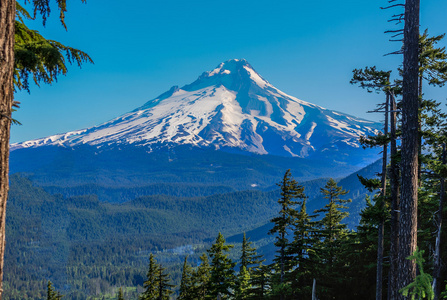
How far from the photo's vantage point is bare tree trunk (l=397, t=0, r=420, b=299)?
36.3ft

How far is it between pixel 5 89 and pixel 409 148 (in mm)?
10387

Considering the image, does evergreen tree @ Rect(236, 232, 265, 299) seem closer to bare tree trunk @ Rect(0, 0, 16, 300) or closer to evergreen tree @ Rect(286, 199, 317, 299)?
evergreen tree @ Rect(286, 199, 317, 299)

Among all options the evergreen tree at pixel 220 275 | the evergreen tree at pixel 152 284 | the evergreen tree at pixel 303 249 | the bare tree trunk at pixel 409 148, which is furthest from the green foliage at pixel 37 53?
the evergreen tree at pixel 152 284

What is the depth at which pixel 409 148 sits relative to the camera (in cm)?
1125

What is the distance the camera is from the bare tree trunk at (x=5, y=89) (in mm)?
5867

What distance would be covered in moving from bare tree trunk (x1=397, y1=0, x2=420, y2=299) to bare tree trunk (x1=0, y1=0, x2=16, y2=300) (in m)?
10.1

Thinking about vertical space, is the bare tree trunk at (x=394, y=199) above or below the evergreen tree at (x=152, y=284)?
above

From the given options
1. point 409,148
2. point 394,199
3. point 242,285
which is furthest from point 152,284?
point 409,148

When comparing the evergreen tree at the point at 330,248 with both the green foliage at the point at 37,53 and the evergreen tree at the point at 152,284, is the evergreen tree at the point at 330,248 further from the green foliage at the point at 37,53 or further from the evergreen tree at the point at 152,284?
the green foliage at the point at 37,53

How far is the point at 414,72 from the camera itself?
36.9 feet

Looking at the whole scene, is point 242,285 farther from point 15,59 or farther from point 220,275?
point 15,59

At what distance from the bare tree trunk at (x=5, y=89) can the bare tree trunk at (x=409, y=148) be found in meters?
10.1

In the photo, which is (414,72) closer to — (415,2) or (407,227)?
(415,2)

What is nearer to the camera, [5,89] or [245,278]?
[5,89]
